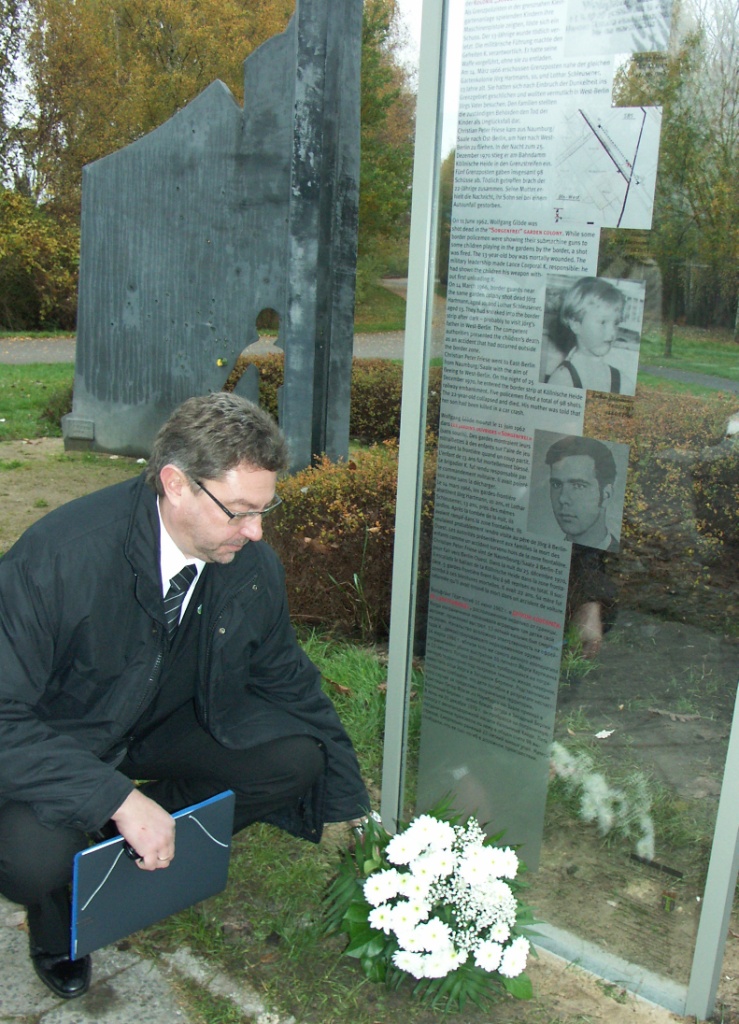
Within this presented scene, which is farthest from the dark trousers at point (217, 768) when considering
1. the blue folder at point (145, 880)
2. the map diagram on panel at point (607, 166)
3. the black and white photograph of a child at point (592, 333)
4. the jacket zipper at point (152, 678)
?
the map diagram on panel at point (607, 166)

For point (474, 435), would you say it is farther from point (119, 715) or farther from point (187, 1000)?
point (187, 1000)

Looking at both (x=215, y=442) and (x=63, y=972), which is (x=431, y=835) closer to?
(x=63, y=972)

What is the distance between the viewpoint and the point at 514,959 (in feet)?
7.47

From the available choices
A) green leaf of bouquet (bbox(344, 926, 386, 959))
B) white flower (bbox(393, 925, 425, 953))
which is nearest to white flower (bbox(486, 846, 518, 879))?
white flower (bbox(393, 925, 425, 953))

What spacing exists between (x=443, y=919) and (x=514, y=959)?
0.59ft

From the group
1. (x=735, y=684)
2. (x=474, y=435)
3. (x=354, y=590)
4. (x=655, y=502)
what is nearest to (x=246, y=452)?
(x=474, y=435)

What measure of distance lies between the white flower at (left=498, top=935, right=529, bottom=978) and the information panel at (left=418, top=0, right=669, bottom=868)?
365 mm

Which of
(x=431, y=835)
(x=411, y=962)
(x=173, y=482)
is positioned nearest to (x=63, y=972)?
(x=411, y=962)

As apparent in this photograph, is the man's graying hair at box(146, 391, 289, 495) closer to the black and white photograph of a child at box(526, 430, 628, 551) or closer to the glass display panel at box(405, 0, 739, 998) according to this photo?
the glass display panel at box(405, 0, 739, 998)

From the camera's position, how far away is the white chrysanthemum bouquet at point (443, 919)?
2281 mm

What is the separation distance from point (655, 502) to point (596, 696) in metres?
0.51

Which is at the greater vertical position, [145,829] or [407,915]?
[145,829]

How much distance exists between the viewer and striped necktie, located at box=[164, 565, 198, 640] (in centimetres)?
250

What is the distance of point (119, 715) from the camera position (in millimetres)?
2445
